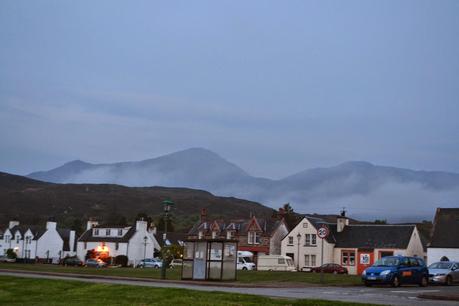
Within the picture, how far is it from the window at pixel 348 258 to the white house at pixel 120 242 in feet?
114

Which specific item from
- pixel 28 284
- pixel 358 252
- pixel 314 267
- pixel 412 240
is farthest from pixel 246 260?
pixel 28 284

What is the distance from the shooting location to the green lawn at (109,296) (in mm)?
22281

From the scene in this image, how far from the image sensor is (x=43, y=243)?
115938 mm

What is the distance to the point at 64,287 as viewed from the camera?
103 feet

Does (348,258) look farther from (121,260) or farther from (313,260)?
(121,260)

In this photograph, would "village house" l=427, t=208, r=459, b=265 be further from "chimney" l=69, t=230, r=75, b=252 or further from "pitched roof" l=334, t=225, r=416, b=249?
"chimney" l=69, t=230, r=75, b=252

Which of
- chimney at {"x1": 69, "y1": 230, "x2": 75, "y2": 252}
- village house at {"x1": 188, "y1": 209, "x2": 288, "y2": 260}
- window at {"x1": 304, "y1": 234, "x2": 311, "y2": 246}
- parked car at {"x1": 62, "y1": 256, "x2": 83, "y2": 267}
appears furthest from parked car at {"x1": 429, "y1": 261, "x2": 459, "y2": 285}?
chimney at {"x1": 69, "y1": 230, "x2": 75, "y2": 252}

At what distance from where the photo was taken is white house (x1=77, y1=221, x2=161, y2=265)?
106000mm

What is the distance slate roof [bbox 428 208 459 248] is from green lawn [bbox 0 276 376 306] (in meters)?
48.6

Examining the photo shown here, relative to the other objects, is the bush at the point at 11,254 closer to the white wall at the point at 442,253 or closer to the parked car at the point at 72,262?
the parked car at the point at 72,262

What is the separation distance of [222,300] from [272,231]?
76328 mm

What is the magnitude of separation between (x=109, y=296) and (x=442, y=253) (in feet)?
174

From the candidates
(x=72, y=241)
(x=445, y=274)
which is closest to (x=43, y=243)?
(x=72, y=241)

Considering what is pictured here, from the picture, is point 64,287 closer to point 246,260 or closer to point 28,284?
point 28,284
